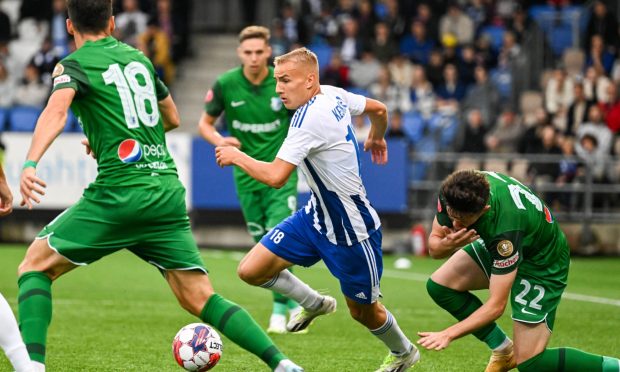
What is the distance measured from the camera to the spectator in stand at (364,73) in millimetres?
22078

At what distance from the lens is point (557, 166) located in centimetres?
1870

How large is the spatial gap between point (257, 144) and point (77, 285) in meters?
4.38

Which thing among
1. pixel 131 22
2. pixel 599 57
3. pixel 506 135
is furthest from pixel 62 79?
pixel 131 22

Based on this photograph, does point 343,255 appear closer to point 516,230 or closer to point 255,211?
point 516,230

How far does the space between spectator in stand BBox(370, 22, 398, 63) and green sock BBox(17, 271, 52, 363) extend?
53.9ft

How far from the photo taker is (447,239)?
715 cm

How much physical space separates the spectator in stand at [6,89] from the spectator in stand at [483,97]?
910 cm

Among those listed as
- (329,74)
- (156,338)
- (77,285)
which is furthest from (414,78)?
(156,338)

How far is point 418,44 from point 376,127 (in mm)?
15330

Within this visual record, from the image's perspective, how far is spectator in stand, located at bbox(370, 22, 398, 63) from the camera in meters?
22.7

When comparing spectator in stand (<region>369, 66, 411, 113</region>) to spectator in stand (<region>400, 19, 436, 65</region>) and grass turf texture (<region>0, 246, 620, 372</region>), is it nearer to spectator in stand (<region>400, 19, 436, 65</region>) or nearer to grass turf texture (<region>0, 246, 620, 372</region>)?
spectator in stand (<region>400, 19, 436, 65</region>)

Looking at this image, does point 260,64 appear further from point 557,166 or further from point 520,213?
point 557,166

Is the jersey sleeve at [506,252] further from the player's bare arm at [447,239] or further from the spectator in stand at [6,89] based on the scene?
the spectator in stand at [6,89]

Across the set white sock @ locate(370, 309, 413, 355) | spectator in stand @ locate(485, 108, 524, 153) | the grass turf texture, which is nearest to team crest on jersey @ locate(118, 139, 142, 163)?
the grass turf texture
